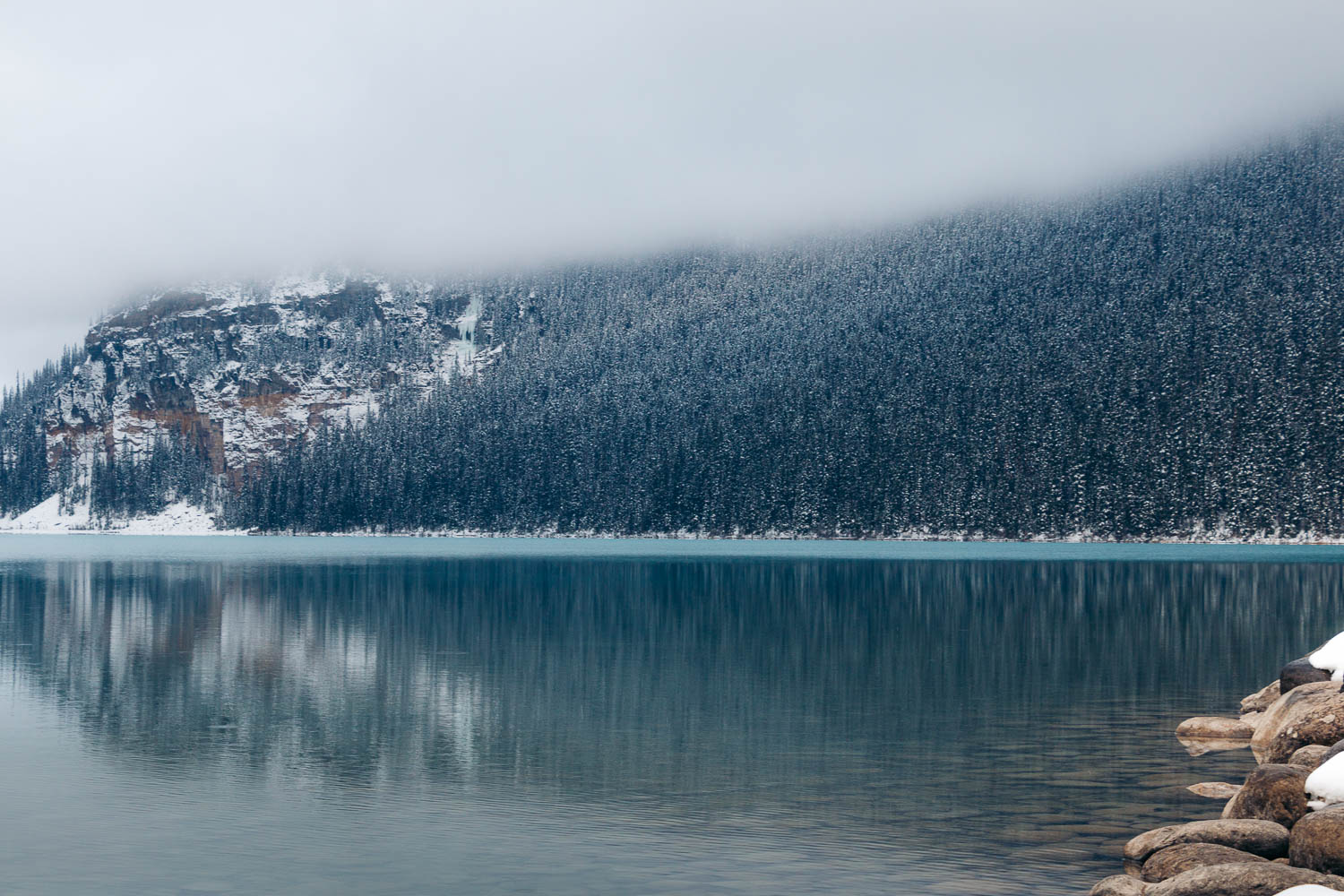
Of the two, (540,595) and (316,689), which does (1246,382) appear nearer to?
(540,595)

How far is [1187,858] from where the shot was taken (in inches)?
633

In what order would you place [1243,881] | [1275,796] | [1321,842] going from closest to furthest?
[1243,881] < [1321,842] < [1275,796]

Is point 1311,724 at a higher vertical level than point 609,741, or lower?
higher

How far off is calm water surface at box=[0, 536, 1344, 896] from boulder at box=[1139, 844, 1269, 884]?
93 cm

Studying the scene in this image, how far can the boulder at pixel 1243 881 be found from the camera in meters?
14.5

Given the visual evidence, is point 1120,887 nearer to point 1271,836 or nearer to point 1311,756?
point 1271,836

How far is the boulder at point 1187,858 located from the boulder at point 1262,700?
47.0 ft

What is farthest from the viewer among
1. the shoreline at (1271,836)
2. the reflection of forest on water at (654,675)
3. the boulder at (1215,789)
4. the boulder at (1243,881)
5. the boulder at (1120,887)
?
the reflection of forest on water at (654,675)

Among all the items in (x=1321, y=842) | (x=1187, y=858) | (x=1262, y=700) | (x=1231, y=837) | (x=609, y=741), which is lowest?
(x=609, y=741)

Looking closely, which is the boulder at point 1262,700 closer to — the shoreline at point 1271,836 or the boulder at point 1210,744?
the boulder at point 1210,744

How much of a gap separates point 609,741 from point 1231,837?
1378cm

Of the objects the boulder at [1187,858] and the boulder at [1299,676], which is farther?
the boulder at [1299,676]

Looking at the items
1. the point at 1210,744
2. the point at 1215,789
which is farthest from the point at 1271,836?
the point at 1210,744

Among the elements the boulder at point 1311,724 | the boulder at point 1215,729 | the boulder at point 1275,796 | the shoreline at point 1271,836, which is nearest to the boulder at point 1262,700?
the boulder at point 1215,729
